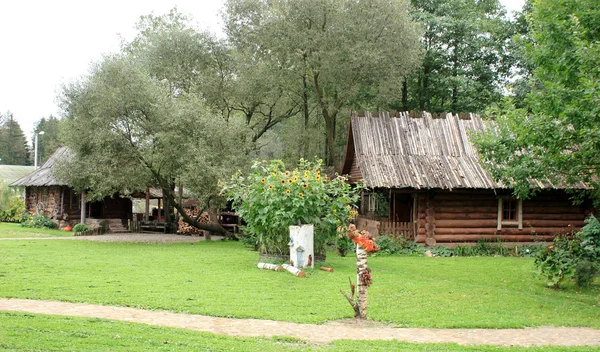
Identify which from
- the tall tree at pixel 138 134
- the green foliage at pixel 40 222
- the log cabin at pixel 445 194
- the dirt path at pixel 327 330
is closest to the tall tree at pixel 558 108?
the dirt path at pixel 327 330

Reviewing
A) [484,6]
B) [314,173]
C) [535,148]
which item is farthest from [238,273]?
[484,6]

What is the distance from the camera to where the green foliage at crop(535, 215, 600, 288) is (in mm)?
13695

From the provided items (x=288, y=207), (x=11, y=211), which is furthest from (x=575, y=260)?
(x=11, y=211)

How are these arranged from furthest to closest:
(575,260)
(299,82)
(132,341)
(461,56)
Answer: (461,56)
(299,82)
(575,260)
(132,341)

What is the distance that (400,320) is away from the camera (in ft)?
31.2

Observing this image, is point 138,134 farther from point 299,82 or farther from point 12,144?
point 12,144

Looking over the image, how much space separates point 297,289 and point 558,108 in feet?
23.3

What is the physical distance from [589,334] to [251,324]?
18.4 feet

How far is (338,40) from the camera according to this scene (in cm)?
2742

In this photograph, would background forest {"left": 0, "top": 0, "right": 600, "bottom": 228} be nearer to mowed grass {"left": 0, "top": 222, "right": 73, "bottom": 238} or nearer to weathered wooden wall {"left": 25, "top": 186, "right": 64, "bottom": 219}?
→ mowed grass {"left": 0, "top": 222, "right": 73, "bottom": 238}

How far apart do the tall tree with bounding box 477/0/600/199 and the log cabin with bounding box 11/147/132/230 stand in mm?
24946

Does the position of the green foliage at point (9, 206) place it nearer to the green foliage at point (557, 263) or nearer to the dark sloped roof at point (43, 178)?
the dark sloped roof at point (43, 178)

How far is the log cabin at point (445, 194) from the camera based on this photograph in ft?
71.2

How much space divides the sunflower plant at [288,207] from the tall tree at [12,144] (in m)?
74.2
